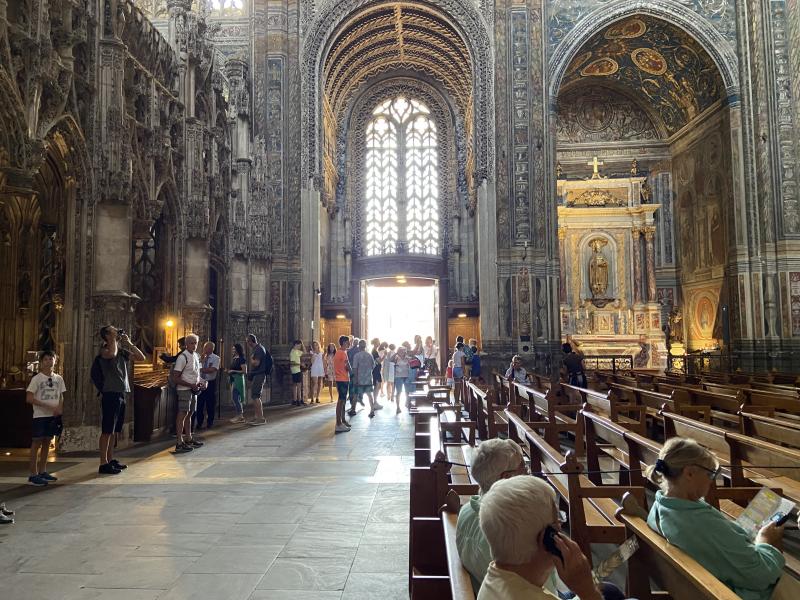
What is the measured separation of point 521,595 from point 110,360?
6797 mm

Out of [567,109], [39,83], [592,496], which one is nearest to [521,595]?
[592,496]

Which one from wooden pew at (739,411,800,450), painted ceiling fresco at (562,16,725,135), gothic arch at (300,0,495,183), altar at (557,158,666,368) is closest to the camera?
wooden pew at (739,411,800,450)

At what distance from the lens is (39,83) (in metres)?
8.05

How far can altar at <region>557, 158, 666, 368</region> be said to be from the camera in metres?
23.1

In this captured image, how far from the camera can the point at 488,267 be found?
19188mm

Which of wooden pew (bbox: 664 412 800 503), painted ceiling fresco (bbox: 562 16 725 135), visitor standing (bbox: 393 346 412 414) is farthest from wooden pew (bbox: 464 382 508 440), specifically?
painted ceiling fresco (bbox: 562 16 725 135)

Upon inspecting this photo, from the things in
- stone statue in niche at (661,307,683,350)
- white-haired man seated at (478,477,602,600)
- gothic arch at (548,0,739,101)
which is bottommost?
white-haired man seated at (478,477,602,600)

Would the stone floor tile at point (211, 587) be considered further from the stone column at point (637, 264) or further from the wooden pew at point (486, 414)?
the stone column at point (637, 264)

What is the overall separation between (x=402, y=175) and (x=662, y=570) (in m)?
27.3

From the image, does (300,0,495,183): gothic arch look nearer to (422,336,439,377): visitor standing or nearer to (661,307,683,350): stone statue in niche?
(422,336,439,377): visitor standing

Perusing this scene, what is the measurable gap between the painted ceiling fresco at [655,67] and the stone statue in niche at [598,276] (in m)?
5.95

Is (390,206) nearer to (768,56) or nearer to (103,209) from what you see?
(768,56)

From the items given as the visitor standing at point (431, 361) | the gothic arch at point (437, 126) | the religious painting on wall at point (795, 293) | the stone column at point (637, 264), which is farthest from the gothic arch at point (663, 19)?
the visitor standing at point (431, 361)

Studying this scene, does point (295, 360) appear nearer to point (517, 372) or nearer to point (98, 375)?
point (517, 372)
